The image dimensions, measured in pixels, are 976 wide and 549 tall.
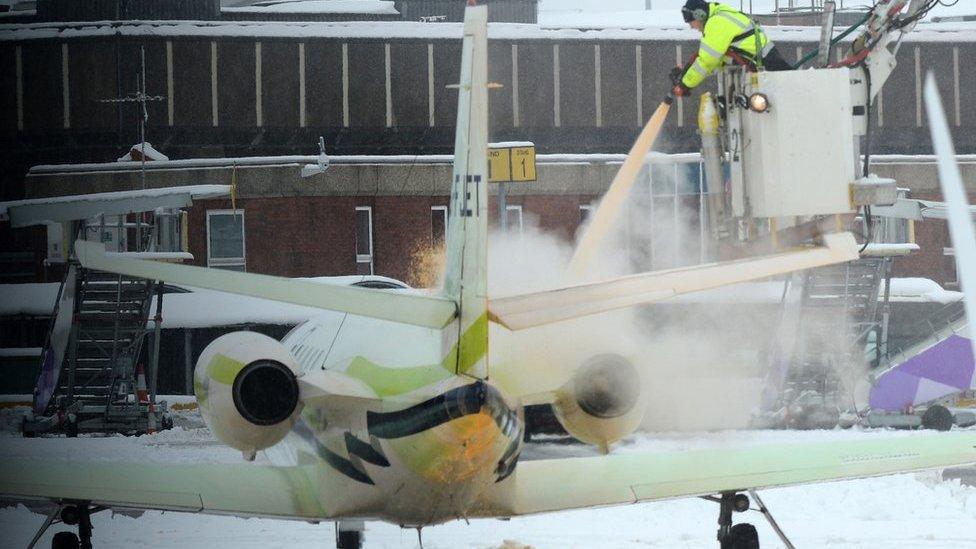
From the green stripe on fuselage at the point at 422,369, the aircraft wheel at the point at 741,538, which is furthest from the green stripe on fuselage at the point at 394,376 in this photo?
the aircraft wheel at the point at 741,538

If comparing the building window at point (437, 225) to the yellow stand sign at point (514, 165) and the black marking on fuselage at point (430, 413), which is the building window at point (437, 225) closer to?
the yellow stand sign at point (514, 165)

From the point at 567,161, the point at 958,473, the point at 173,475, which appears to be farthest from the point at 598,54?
the point at 173,475

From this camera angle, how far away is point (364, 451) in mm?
10469

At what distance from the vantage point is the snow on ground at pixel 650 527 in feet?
47.0

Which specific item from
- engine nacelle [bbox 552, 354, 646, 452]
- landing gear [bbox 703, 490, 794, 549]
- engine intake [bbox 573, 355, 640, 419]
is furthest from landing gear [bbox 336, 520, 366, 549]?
landing gear [bbox 703, 490, 794, 549]

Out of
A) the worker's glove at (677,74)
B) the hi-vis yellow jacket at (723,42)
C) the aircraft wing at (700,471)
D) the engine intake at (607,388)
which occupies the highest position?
the hi-vis yellow jacket at (723,42)

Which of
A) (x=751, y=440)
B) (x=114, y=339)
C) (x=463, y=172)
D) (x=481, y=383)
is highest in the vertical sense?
(x=463, y=172)

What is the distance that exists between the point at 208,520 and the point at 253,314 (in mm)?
12952

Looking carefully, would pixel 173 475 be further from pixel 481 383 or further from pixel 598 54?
pixel 598 54

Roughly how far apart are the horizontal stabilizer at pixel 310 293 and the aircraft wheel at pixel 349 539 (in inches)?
160

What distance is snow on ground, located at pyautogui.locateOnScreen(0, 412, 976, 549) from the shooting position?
1434 cm

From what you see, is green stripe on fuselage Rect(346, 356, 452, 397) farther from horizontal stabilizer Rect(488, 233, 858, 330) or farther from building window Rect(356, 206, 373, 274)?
building window Rect(356, 206, 373, 274)

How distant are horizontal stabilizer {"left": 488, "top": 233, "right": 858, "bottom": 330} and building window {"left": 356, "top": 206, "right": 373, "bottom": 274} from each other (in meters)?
24.7

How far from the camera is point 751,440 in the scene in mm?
24062
